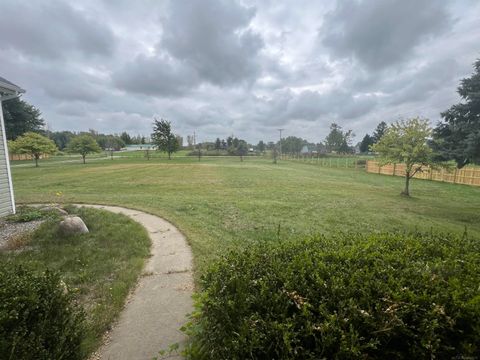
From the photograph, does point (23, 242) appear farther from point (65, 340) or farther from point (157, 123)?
point (157, 123)

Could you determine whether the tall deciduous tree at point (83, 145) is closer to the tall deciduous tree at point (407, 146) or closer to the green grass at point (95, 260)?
the green grass at point (95, 260)

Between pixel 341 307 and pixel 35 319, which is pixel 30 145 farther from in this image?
pixel 341 307

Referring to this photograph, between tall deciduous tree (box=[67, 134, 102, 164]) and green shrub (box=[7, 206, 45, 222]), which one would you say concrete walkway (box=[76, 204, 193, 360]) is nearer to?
green shrub (box=[7, 206, 45, 222])

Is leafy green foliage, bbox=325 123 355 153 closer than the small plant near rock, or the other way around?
the small plant near rock

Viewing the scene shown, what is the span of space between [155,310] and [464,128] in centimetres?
1015

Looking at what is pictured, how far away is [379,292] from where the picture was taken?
60.9 inches

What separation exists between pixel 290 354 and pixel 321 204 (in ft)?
27.8

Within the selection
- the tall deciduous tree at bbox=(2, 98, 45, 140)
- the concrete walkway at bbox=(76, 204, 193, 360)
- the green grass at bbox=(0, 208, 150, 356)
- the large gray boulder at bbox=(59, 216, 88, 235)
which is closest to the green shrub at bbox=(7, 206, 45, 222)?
the green grass at bbox=(0, 208, 150, 356)

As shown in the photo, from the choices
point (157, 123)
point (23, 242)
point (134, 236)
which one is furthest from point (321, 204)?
point (157, 123)

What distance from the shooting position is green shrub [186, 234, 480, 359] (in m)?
1.29

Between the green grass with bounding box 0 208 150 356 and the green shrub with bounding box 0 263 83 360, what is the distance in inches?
11.5

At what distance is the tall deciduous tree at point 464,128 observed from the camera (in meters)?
7.47

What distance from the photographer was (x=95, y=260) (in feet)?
12.9

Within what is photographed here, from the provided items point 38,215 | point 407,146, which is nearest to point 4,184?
point 38,215
